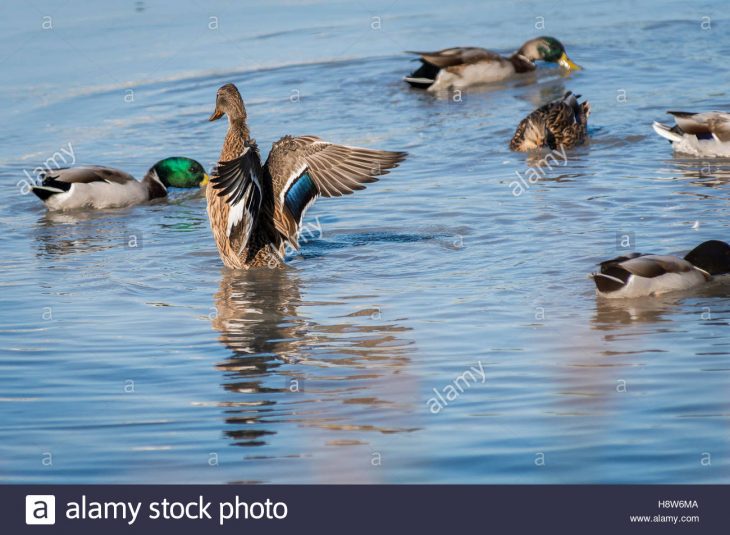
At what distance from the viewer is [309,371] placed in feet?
23.6

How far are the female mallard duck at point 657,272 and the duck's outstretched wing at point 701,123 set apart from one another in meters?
4.14

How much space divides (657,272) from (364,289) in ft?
6.63

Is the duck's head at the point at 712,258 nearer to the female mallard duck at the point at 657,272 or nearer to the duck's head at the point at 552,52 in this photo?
the female mallard duck at the point at 657,272

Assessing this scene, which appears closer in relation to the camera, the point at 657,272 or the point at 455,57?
the point at 657,272

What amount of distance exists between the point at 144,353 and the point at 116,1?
1435 centimetres

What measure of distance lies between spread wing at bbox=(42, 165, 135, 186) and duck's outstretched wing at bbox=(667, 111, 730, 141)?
5353mm

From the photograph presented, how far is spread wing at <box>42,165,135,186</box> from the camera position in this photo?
12.0 m

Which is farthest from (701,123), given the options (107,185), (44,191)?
(44,191)

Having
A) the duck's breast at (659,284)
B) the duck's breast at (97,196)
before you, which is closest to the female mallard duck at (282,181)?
the duck's breast at (659,284)

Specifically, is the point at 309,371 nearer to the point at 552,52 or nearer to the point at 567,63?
the point at 552,52

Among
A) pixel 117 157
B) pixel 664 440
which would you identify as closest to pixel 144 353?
pixel 664 440


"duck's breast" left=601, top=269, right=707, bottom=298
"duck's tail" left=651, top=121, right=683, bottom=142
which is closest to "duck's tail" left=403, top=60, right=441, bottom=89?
"duck's tail" left=651, top=121, right=683, bottom=142
